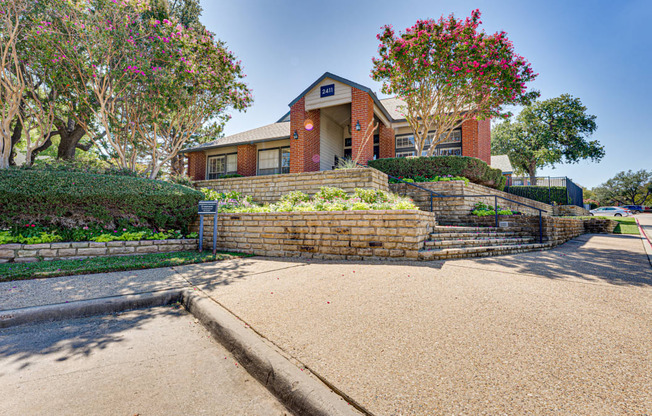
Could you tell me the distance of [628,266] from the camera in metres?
5.36

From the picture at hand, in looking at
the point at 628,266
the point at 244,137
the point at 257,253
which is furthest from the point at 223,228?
the point at 244,137

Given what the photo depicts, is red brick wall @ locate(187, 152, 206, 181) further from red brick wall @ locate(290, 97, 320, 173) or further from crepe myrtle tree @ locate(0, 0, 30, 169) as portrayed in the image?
crepe myrtle tree @ locate(0, 0, 30, 169)

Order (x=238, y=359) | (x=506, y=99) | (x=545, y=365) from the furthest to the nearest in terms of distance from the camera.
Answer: (x=506, y=99) → (x=238, y=359) → (x=545, y=365)

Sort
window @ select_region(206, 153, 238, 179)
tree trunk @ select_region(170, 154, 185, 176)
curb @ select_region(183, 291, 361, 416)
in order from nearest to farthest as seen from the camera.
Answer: curb @ select_region(183, 291, 361, 416) → window @ select_region(206, 153, 238, 179) → tree trunk @ select_region(170, 154, 185, 176)

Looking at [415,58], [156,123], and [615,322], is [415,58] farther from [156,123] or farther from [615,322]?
[615,322]

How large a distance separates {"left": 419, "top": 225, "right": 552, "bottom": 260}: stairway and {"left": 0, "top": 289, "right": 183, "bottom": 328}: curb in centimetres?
454

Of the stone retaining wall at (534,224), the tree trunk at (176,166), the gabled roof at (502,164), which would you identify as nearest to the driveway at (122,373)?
the stone retaining wall at (534,224)

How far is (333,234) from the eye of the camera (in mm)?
6348

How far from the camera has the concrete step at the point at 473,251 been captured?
5.73 metres

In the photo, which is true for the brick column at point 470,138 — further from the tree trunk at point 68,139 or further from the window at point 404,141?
the tree trunk at point 68,139

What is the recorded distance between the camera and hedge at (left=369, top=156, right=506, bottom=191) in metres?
12.4

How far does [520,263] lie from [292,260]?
4601mm

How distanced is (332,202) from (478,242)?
3918mm

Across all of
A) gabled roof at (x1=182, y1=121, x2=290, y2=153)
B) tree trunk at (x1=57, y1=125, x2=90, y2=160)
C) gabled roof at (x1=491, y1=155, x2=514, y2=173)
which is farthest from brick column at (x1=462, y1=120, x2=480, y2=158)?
tree trunk at (x1=57, y1=125, x2=90, y2=160)
